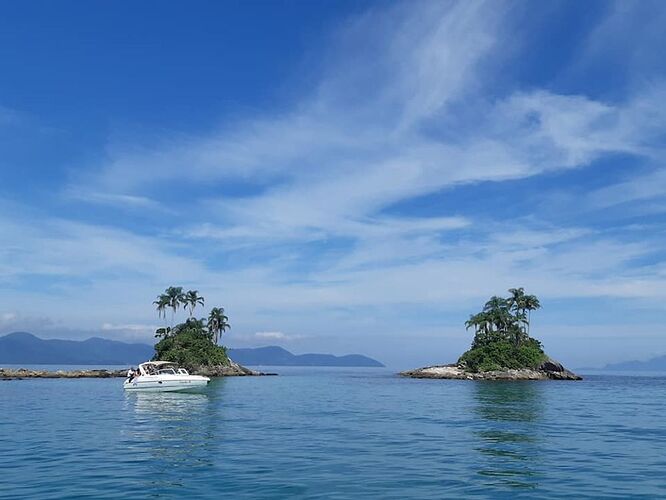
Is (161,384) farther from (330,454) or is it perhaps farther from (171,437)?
(330,454)

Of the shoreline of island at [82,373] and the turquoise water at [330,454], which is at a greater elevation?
the shoreline of island at [82,373]

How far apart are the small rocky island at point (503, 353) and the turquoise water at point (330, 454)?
8828cm

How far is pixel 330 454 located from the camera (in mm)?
26703

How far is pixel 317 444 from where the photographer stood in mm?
30094

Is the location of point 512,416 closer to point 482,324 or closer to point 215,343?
point 482,324

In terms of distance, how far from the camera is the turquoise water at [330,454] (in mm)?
19953

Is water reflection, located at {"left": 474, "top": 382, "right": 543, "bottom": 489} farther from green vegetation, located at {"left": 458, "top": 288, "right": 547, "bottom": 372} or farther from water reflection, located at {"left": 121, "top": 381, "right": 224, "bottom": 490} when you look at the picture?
green vegetation, located at {"left": 458, "top": 288, "right": 547, "bottom": 372}

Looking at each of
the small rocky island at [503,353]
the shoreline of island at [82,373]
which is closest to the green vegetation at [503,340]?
the small rocky island at [503,353]

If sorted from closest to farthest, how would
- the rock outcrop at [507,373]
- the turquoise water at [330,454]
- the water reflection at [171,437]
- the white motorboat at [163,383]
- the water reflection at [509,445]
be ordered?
the turquoise water at [330,454] → the water reflection at [509,445] → the water reflection at [171,437] → the white motorboat at [163,383] → the rock outcrop at [507,373]

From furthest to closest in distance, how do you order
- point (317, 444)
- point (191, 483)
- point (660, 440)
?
point (660, 440) → point (317, 444) → point (191, 483)

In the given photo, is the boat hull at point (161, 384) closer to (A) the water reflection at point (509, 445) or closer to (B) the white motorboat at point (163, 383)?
(B) the white motorboat at point (163, 383)

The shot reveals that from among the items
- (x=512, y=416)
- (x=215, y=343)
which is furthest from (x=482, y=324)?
(x=512, y=416)

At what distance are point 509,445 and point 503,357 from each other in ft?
367

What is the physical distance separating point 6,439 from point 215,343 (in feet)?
419
